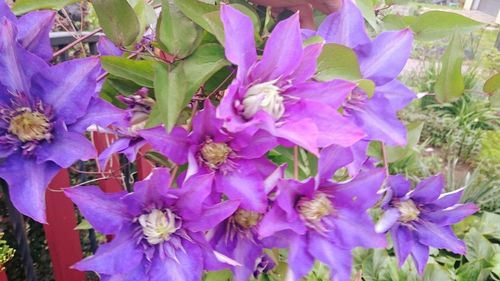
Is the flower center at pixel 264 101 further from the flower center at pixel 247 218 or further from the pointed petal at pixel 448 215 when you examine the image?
the pointed petal at pixel 448 215

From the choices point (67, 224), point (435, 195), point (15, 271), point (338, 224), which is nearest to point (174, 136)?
point (338, 224)

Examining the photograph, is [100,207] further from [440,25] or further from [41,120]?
[440,25]

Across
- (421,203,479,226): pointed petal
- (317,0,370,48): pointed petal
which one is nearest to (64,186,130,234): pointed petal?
(317,0,370,48): pointed petal

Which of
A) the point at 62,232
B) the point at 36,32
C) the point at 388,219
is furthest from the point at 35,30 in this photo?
the point at 62,232

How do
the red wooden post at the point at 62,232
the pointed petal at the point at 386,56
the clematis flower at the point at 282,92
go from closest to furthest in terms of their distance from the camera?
the clematis flower at the point at 282,92, the pointed petal at the point at 386,56, the red wooden post at the point at 62,232

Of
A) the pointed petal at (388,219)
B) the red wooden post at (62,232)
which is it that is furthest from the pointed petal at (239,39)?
the red wooden post at (62,232)

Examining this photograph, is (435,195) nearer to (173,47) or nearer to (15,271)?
(173,47)

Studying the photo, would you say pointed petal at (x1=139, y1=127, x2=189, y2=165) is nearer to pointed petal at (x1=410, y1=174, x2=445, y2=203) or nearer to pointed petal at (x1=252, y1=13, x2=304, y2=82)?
pointed petal at (x1=252, y1=13, x2=304, y2=82)
